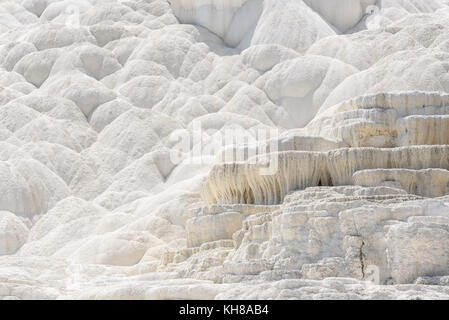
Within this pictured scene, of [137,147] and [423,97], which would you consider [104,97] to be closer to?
[137,147]

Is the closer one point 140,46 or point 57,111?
point 57,111

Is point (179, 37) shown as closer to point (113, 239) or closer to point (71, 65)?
point (71, 65)

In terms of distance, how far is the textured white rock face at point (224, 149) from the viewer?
21.0 m

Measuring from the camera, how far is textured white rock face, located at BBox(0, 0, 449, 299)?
21.0 meters

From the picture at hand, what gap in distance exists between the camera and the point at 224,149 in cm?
3098

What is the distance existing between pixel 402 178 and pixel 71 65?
25389mm

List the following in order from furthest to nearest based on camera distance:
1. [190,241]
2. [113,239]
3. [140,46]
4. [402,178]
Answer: [140,46]
[113,239]
[190,241]
[402,178]

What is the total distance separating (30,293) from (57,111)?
21867mm

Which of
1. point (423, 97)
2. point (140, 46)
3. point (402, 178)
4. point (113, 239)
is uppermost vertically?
point (140, 46)

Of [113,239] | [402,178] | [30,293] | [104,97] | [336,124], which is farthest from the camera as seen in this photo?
[104,97]

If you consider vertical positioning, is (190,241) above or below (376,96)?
below

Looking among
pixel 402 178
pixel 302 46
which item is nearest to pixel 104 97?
pixel 302 46

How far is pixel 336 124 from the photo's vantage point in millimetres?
28438

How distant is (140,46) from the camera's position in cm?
4706
